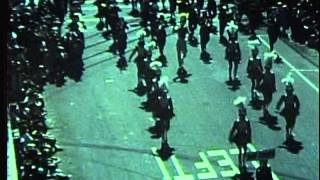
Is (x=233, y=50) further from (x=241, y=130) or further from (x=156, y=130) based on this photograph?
(x=241, y=130)

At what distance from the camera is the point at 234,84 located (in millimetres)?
20984

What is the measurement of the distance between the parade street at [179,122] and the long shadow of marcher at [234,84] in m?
0.11

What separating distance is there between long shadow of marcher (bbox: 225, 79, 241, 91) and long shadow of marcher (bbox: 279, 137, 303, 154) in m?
4.05

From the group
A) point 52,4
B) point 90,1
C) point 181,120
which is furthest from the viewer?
point 90,1

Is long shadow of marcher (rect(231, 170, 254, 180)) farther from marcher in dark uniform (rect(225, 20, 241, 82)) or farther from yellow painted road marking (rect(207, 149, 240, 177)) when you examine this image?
marcher in dark uniform (rect(225, 20, 241, 82))

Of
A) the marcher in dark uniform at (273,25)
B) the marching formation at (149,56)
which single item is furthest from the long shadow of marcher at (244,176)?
the marcher in dark uniform at (273,25)

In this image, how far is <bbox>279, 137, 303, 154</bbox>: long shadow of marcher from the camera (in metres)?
16.4

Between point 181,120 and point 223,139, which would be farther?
point 181,120

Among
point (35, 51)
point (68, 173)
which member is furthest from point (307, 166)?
point (35, 51)

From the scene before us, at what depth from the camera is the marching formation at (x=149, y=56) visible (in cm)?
1530

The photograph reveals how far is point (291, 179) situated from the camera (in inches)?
587

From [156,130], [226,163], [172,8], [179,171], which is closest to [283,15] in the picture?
[172,8]

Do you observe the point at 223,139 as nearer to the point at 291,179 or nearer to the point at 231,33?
the point at 291,179

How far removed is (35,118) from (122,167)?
7.96 feet
